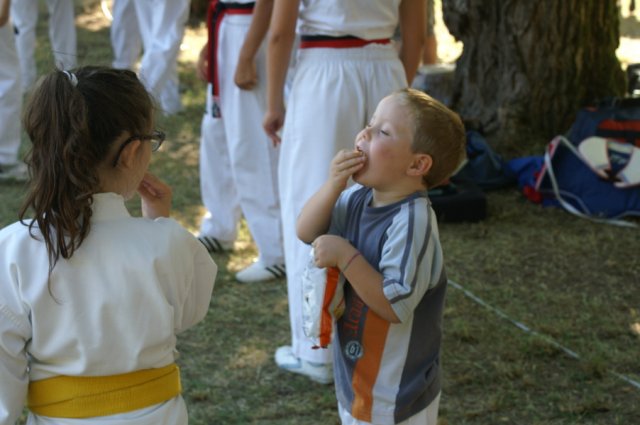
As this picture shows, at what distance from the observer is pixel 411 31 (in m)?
3.64

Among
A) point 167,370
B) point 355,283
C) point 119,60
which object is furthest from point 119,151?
point 119,60

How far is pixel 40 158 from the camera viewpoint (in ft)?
6.26

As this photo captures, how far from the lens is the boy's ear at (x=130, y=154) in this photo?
1.96 metres

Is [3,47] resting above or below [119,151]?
below

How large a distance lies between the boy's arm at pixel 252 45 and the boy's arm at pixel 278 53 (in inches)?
23.0

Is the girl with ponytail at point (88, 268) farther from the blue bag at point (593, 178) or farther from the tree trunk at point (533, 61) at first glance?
the tree trunk at point (533, 61)

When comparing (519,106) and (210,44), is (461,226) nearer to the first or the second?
(519,106)

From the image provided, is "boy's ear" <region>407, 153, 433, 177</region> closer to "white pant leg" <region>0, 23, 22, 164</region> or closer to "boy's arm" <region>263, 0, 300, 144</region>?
"boy's arm" <region>263, 0, 300, 144</region>

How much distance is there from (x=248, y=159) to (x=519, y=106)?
249 cm

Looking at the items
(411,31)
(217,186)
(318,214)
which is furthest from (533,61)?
→ (318,214)

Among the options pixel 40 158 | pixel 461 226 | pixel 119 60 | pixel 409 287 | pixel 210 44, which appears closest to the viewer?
pixel 40 158

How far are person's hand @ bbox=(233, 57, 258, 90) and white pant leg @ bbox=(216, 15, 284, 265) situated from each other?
0.28ft

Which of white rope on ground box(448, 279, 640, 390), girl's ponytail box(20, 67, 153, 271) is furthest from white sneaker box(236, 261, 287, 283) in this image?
girl's ponytail box(20, 67, 153, 271)

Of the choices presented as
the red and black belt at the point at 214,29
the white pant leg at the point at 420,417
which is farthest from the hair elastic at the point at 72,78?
the red and black belt at the point at 214,29
